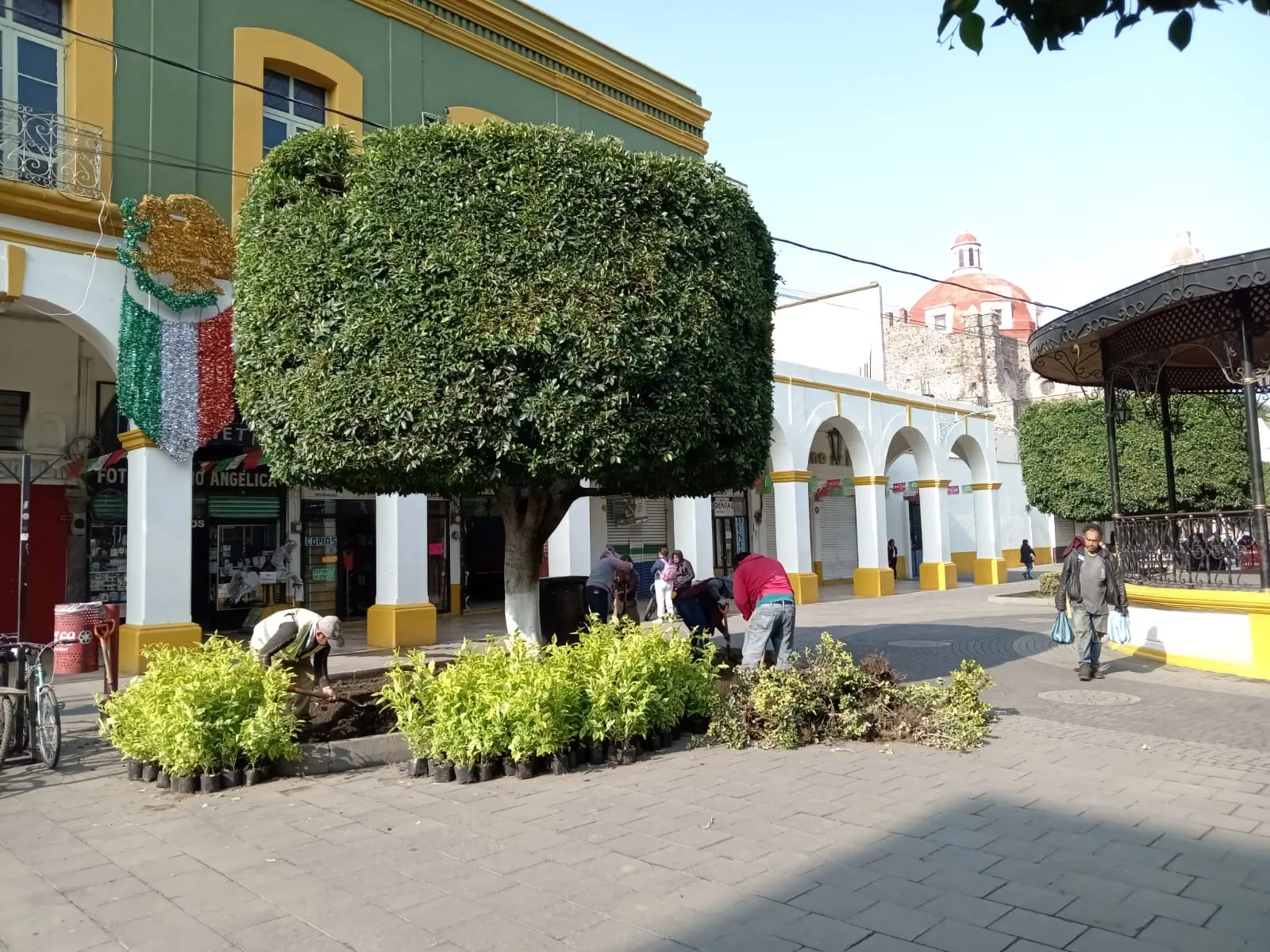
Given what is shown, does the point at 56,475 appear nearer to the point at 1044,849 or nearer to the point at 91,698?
the point at 91,698

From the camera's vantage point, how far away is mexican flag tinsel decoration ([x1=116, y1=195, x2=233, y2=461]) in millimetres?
11531

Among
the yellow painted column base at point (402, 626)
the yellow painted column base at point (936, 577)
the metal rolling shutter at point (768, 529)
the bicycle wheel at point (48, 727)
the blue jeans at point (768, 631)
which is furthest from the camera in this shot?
the metal rolling shutter at point (768, 529)

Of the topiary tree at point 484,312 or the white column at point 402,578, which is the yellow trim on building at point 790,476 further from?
the topiary tree at point 484,312

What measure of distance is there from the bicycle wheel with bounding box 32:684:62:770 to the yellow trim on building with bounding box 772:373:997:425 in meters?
15.9

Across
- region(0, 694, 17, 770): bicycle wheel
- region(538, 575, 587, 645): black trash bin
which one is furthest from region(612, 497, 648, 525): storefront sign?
region(0, 694, 17, 770): bicycle wheel

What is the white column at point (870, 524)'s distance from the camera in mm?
23328

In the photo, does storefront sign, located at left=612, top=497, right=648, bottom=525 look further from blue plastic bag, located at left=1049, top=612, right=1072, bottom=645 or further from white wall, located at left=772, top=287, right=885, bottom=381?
blue plastic bag, located at left=1049, top=612, right=1072, bottom=645

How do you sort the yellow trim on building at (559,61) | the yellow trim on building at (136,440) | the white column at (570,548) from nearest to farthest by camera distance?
the yellow trim on building at (136,440), the yellow trim on building at (559,61), the white column at (570,548)

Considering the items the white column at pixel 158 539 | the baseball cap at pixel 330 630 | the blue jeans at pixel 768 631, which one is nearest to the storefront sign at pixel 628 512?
the white column at pixel 158 539

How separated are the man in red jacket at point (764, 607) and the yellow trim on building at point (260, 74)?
841 cm

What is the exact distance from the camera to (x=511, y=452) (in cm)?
702

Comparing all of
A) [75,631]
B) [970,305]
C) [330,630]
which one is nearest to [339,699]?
[330,630]

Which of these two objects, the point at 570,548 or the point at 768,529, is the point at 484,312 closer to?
the point at 570,548

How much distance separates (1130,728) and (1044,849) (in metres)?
3.52
